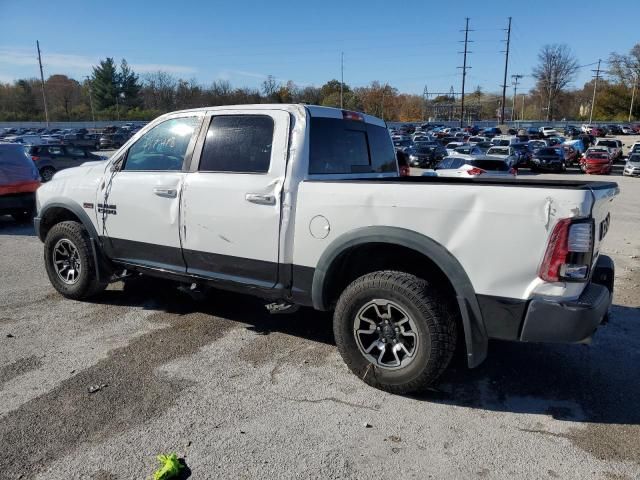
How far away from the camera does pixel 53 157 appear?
804 inches

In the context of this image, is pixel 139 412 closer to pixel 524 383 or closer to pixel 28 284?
pixel 524 383

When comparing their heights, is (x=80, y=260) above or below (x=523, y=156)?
above

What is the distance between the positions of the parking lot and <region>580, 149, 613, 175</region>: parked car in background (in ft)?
93.4

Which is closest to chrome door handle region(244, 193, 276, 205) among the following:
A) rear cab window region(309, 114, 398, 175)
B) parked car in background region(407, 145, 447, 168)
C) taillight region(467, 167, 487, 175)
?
rear cab window region(309, 114, 398, 175)

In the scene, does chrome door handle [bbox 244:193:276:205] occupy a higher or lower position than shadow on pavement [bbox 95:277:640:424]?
higher

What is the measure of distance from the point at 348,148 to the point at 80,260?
2941 millimetres

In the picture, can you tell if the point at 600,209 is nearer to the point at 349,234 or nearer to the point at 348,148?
the point at 349,234

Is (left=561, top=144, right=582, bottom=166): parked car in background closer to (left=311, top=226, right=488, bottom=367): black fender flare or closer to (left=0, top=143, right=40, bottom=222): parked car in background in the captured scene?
(left=0, top=143, right=40, bottom=222): parked car in background

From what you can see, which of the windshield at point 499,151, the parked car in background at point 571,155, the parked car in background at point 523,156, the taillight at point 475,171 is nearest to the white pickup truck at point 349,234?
the taillight at point 475,171

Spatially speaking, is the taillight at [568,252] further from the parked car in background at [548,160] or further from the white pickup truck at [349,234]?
the parked car in background at [548,160]

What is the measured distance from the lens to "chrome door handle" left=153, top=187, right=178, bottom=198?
13.8 feet

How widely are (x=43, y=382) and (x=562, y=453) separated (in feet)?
11.3

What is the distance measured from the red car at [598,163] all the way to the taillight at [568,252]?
30889 mm

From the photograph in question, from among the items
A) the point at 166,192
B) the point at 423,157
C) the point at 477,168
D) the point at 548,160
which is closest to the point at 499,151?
the point at 548,160
